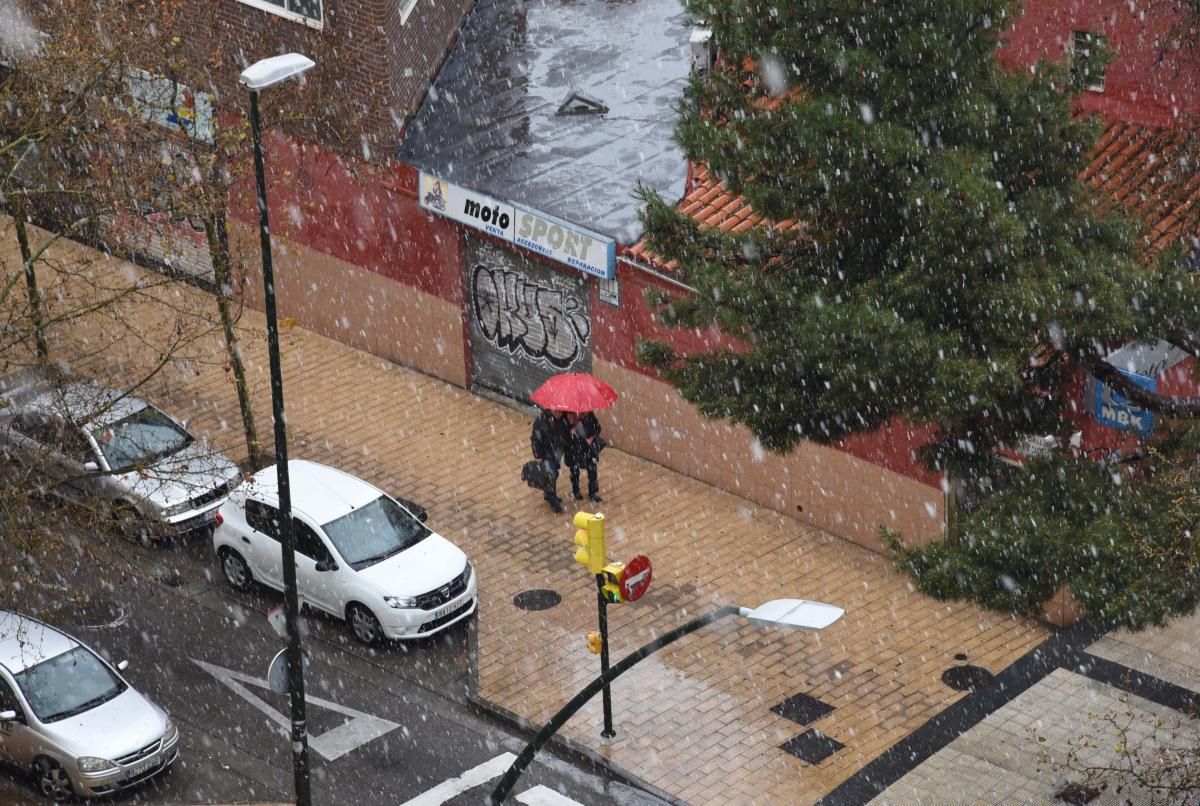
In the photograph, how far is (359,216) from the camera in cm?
2766

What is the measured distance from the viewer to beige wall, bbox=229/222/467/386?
2727 cm

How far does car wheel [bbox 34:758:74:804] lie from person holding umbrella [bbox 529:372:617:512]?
303 inches

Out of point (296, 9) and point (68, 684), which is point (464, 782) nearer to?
point (68, 684)

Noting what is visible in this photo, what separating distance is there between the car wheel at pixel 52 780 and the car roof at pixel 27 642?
104cm

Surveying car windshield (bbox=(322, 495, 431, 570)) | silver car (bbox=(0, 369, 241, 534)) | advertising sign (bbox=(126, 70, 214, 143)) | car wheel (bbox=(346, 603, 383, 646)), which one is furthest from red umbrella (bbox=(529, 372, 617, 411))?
advertising sign (bbox=(126, 70, 214, 143))

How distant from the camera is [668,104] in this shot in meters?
26.1

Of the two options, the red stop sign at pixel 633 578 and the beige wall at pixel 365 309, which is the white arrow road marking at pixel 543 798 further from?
the beige wall at pixel 365 309

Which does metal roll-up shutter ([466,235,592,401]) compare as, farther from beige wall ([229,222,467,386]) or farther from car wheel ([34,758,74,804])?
car wheel ([34,758,74,804])

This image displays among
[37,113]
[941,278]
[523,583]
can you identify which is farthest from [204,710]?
[941,278]

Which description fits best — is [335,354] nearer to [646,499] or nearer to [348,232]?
[348,232]

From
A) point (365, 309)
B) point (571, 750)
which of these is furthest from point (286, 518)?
point (365, 309)

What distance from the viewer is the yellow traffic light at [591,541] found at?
17.3m

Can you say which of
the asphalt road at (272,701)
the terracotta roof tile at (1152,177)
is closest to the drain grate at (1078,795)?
the asphalt road at (272,701)

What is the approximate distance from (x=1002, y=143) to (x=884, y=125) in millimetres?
1375
